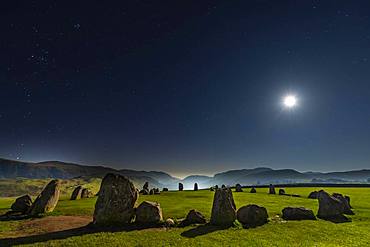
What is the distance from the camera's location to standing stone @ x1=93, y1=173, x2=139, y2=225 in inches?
949

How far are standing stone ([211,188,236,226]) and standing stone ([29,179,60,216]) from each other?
21546 millimetres

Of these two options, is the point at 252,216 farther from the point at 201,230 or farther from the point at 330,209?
the point at 330,209

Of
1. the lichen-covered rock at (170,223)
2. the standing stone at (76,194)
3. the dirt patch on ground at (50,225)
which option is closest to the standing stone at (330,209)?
the lichen-covered rock at (170,223)

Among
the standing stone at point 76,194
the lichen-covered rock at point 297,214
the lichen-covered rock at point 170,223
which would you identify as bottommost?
the lichen-covered rock at point 170,223

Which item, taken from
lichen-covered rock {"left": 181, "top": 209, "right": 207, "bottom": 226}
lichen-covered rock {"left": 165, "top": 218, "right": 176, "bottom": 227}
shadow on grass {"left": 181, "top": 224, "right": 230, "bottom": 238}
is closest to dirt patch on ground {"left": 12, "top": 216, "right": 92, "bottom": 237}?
lichen-covered rock {"left": 165, "top": 218, "right": 176, "bottom": 227}

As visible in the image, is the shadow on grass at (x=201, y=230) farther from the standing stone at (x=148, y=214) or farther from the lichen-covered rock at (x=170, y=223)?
the standing stone at (x=148, y=214)

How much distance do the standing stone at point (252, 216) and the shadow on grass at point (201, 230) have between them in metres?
2.63

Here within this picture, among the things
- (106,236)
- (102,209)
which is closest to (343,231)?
(106,236)

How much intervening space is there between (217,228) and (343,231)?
436 inches

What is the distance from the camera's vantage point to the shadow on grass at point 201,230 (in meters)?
20.7

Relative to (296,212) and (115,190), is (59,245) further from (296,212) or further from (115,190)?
(296,212)

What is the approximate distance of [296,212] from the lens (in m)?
27.4

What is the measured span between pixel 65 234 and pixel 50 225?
15.8ft

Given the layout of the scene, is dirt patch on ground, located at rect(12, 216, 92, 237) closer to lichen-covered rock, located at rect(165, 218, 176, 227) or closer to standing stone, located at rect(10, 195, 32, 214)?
standing stone, located at rect(10, 195, 32, 214)
